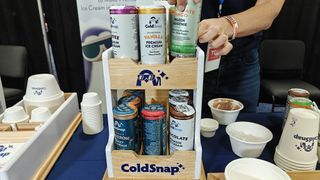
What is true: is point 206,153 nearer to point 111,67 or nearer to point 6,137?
point 111,67

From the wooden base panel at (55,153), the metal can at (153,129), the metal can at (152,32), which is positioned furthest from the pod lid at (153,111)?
the wooden base panel at (55,153)

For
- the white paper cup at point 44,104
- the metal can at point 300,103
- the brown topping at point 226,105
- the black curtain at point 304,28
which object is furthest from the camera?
the black curtain at point 304,28

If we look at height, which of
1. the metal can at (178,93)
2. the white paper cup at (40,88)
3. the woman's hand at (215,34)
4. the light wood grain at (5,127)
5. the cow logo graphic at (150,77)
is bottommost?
the light wood grain at (5,127)

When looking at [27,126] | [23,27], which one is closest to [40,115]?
[27,126]

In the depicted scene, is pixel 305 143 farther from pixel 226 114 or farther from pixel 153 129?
pixel 153 129

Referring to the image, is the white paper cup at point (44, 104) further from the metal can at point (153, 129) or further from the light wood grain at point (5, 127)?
the metal can at point (153, 129)

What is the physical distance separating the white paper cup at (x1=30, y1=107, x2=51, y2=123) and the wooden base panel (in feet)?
0.33

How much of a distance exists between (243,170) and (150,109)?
0.31 m

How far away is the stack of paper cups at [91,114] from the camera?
94 cm

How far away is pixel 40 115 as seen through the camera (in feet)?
2.81

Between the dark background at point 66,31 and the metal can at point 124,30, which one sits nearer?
the metal can at point 124,30

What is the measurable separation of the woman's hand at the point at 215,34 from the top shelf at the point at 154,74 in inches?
7.0

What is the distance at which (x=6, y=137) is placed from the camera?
2.49ft

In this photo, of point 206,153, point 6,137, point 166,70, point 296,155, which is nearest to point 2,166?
point 6,137
